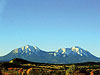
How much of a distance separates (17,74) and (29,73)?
5492 mm

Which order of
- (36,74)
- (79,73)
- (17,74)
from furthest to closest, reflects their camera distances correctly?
(17,74) → (36,74) → (79,73)

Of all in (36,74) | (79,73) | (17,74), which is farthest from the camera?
(17,74)

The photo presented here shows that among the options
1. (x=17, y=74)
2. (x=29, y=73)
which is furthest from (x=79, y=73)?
(x=17, y=74)

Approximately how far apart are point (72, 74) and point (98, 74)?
804 cm

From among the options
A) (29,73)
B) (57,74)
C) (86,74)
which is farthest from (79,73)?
(29,73)

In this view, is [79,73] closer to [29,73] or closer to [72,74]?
[72,74]

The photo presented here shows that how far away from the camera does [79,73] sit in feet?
140

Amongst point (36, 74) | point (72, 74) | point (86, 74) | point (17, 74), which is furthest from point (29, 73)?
point (86, 74)

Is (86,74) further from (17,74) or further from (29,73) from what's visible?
(17,74)

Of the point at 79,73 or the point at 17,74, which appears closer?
the point at 79,73

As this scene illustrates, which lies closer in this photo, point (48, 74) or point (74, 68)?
point (74, 68)

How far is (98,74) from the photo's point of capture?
158 feet

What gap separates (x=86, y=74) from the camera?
4328cm

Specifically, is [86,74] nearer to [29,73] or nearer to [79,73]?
[79,73]
